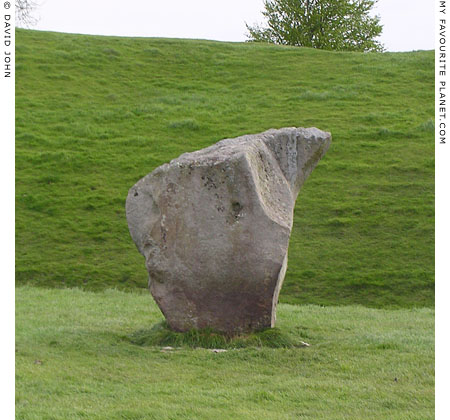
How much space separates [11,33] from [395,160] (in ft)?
52.3

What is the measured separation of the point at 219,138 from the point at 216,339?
546 inches

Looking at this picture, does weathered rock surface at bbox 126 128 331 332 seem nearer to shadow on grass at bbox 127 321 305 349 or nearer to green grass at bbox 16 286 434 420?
shadow on grass at bbox 127 321 305 349

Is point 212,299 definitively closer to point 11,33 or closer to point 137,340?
point 137,340

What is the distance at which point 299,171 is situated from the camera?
355 inches

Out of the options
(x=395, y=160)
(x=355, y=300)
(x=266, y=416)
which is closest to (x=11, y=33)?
(x=266, y=416)

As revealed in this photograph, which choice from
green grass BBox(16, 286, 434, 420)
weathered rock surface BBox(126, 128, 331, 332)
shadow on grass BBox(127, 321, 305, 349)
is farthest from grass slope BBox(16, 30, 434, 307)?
weathered rock surface BBox(126, 128, 331, 332)

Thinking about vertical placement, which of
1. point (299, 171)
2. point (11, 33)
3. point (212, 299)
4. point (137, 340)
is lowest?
point (137, 340)

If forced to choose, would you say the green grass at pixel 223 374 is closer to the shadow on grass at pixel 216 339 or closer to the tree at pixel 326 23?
the shadow on grass at pixel 216 339

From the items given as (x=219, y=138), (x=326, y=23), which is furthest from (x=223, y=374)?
(x=326, y=23)

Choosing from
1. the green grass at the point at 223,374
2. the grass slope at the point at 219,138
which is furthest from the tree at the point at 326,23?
the green grass at the point at 223,374

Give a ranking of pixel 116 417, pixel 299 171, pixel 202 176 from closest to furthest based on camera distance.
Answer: pixel 116 417 < pixel 202 176 < pixel 299 171

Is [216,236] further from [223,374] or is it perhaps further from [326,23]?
[326,23]

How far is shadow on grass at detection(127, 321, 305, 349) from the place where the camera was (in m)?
8.08

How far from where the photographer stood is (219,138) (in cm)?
2148
